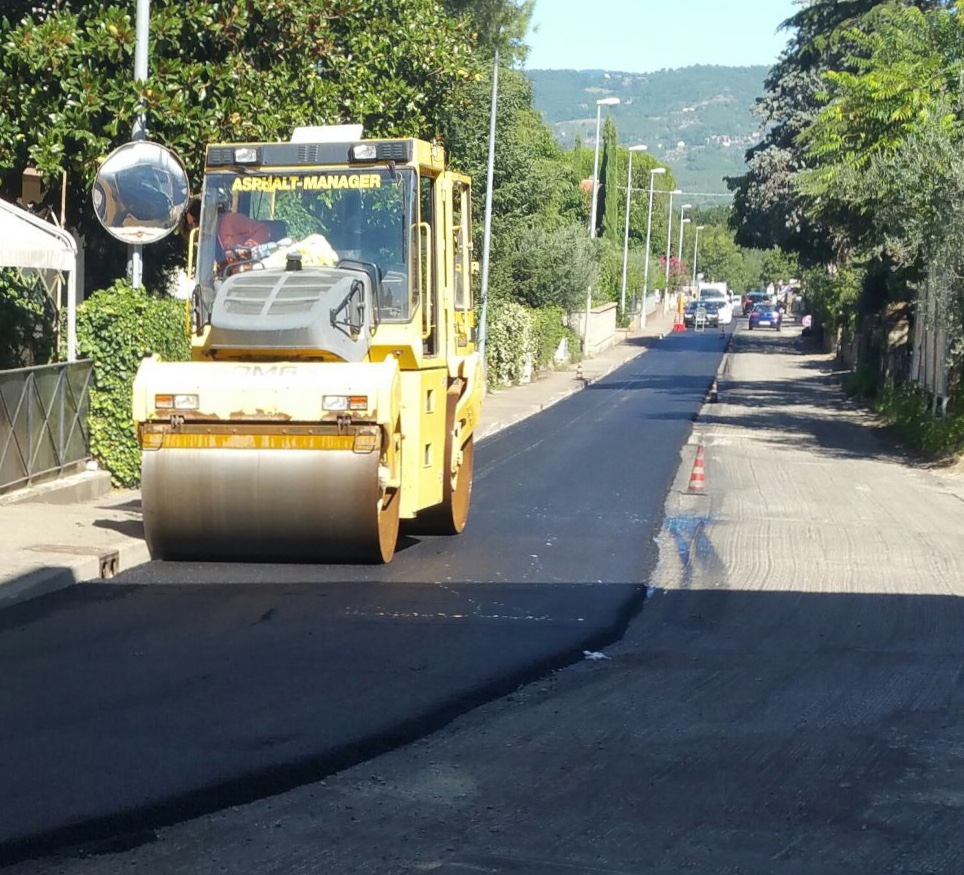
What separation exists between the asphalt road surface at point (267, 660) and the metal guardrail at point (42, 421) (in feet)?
10.6

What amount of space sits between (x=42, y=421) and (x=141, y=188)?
2.51 m

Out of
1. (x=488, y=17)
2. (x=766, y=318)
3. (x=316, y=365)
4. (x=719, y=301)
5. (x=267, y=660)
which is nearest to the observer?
(x=267, y=660)

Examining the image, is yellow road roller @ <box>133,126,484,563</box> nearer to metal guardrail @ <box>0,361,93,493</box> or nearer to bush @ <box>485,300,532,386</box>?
metal guardrail @ <box>0,361,93,493</box>

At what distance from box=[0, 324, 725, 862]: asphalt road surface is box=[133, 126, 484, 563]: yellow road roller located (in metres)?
0.48

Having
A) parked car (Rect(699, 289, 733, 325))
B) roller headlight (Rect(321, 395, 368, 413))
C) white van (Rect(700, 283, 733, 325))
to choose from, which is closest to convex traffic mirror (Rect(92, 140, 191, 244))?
roller headlight (Rect(321, 395, 368, 413))

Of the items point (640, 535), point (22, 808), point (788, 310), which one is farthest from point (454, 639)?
point (788, 310)

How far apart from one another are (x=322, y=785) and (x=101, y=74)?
42.1 ft

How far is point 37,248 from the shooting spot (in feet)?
48.4

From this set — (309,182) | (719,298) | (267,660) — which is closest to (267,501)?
(267,660)

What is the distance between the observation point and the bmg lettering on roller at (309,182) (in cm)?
1212

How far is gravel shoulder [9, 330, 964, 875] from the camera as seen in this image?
5.44 meters

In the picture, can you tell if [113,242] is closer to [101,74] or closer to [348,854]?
[101,74]

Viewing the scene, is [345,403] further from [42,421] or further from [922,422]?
[922,422]

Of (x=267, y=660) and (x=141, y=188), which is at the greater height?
(x=141, y=188)
